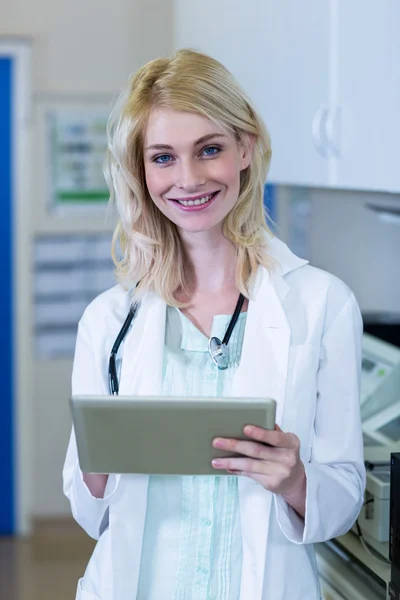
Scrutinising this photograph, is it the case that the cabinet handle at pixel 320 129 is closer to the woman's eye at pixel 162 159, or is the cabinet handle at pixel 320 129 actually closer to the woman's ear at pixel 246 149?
the woman's ear at pixel 246 149

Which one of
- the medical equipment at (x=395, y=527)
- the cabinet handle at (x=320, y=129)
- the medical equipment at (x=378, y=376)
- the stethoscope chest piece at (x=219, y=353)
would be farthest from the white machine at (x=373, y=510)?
the cabinet handle at (x=320, y=129)

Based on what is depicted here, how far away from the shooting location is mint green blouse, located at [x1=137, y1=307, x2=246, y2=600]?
1.37m

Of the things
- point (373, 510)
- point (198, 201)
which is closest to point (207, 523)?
point (373, 510)

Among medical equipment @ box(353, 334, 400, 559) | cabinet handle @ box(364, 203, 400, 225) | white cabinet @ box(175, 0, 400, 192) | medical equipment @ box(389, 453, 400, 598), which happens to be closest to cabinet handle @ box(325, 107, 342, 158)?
white cabinet @ box(175, 0, 400, 192)

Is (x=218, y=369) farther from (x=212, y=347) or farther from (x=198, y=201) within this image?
(x=198, y=201)

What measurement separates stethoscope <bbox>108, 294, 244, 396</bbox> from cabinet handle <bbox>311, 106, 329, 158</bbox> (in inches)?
21.9

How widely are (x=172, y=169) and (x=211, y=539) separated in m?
0.60

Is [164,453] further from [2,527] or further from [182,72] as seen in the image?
[2,527]

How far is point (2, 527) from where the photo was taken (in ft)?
13.3

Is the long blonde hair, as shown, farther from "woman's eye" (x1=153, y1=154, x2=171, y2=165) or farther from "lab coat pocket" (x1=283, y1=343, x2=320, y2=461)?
"lab coat pocket" (x1=283, y1=343, x2=320, y2=461)

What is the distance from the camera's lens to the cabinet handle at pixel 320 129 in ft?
6.07

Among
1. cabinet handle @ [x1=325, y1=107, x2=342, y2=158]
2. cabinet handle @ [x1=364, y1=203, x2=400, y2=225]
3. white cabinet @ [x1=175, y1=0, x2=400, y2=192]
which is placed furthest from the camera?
cabinet handle @ [x1=364, y1=203, x2=400, y2=225]

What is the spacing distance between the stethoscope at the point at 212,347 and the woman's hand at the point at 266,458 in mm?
195

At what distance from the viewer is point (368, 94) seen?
163 centimetres
